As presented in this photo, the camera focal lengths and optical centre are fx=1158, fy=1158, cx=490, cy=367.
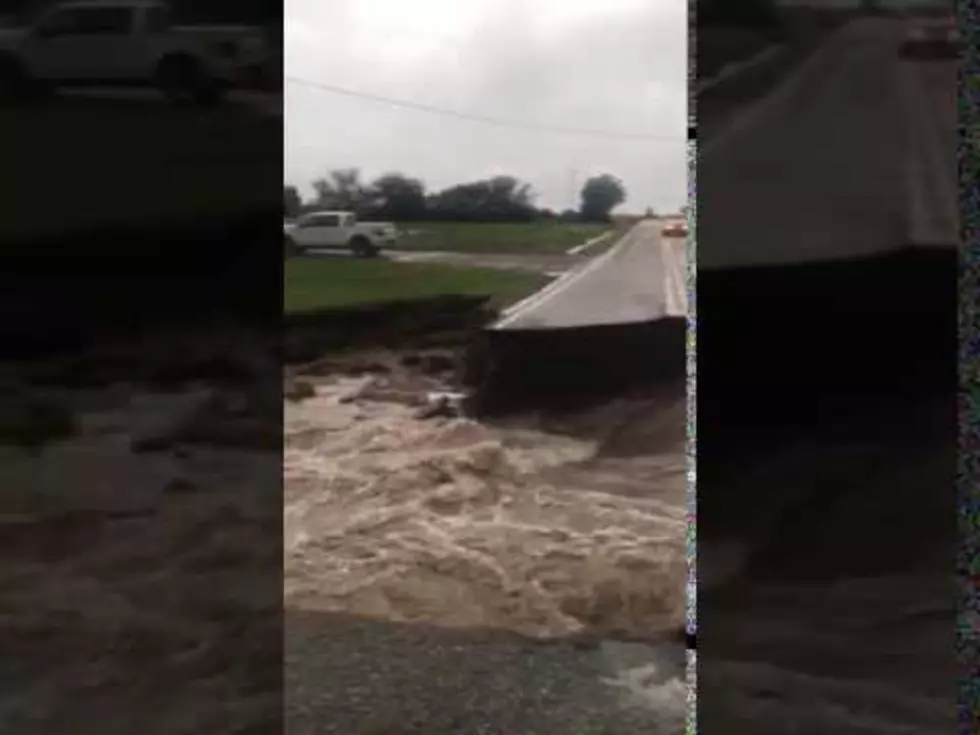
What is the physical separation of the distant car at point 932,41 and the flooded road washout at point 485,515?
135 centimetres

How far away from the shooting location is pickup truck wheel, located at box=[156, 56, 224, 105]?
3.84 metres

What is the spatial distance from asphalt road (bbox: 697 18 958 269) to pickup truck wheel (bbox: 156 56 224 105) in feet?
5.33

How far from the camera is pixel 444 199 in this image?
3.84 m

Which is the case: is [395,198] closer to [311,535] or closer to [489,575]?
[311,535]

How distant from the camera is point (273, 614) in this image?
3.77 meters

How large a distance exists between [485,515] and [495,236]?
93 cm

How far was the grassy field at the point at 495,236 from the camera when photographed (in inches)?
151

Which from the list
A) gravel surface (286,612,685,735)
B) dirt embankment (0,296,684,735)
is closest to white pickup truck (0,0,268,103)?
dirt embankment (0,296,684,735)

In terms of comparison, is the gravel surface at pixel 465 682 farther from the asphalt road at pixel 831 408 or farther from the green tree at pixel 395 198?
the green tree at pixel 395 198

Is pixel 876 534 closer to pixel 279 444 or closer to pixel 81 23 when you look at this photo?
pixel 279 444

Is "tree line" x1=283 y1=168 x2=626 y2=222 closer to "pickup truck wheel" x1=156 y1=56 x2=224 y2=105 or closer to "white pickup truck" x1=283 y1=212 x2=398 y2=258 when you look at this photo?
"white pickup truck" x1=283 y1=212 x2=398 y2=258

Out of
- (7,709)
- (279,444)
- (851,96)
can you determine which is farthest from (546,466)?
(7,709)

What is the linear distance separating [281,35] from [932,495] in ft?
8.47

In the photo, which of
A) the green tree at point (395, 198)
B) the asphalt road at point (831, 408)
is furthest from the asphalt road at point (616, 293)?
the green tree at point (395, 198)
